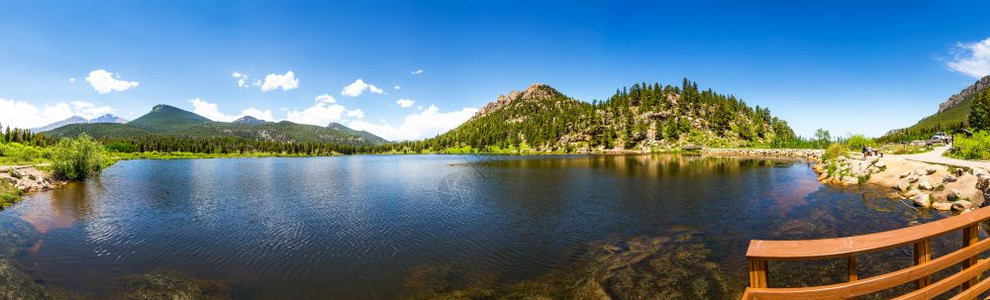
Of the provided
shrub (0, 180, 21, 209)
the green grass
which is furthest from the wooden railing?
shrub (0, 180, 21, 209)

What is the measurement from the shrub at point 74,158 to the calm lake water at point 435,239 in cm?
2184

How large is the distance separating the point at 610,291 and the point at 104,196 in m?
59.1

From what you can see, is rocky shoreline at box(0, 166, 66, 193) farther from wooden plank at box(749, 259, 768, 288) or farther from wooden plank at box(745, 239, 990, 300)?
wooden plank at box(745, 239, 990, 300)

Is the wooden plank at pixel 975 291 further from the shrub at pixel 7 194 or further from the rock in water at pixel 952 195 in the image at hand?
the shrub at pixel 7 194

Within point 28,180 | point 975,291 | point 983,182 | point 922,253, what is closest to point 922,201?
point 983,182

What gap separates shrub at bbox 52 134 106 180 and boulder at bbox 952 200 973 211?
104 meters

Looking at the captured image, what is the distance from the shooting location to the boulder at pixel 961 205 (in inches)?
990

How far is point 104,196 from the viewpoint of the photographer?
45375 millimetres

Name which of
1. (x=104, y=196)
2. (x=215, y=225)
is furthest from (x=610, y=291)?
(x=104, y=196)

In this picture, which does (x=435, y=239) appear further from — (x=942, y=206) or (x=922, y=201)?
(x=922, y=201)

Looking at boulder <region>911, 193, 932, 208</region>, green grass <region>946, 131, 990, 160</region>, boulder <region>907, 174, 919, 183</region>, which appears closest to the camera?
boulder <region>911, 193, 932, 208</region>

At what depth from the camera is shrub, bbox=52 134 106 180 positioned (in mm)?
59594

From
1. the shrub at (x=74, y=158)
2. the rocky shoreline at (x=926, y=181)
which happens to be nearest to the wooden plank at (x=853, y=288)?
the rocky shoreline at (x=926, y=181)

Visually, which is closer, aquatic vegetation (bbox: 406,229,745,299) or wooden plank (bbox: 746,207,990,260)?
wooden plank (bbox: 746,207,990,260)
